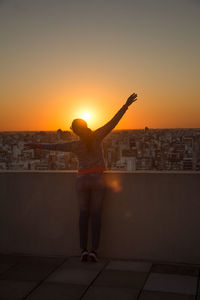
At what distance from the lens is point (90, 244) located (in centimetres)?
428

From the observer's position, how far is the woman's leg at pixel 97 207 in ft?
13.2

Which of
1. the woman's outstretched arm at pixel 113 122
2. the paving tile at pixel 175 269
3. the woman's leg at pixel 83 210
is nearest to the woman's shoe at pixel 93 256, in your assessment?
the woman's leg at pixel 83 210

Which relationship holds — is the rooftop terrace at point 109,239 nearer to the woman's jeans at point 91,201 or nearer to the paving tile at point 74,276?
the paving tile at point 74,276

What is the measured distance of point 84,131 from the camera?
3998 millimetres

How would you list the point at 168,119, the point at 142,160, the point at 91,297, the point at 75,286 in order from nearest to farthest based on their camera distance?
the point at 91,297 → the point at 75,286 → the point at 142,160 → the point at 168,119

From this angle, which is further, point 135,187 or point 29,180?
point 29,180

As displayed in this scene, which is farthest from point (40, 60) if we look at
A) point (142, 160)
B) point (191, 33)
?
point (142, 160)

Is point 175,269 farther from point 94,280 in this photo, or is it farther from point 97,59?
point 97,59

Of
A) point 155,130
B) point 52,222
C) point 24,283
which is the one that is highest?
point 155,130

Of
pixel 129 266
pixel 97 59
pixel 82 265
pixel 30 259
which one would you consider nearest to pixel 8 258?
pixel 30 259

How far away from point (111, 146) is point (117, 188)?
18.9 meters

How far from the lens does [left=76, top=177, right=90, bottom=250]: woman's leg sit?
13.3 feet

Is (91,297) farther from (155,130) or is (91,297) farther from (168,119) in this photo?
(168,119)

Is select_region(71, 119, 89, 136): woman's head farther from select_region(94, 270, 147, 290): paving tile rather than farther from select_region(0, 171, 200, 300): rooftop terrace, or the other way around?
select_region(94, 270, 147, 290): paving tile
